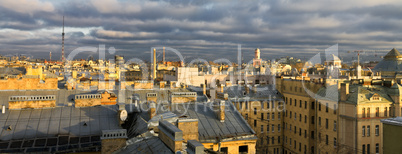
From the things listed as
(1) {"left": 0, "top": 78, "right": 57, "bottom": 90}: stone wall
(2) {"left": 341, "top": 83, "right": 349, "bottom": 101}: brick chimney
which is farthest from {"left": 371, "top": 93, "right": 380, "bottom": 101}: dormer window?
(1) {"left": 0, "top": 78, "right": 57, "bottom": 90}: stone wall

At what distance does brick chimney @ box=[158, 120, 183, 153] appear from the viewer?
1242 cm

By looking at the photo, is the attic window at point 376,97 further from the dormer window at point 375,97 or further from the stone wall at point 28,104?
the stone wall at point 28,104

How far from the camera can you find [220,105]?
22328mm

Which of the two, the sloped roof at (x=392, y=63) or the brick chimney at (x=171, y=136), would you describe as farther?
the sloped roof at (x=392, y=63)

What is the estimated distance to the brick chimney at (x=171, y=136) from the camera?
12.4m

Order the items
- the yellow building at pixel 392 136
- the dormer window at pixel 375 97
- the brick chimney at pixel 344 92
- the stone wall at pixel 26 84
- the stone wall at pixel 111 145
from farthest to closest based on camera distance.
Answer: the brick chimney at pixel 344 92
the dormer window at pixel 375 97
the stone wall at pixel 26 84
the stone wall at pixel 111 145
the yellow building at pixel 392 136

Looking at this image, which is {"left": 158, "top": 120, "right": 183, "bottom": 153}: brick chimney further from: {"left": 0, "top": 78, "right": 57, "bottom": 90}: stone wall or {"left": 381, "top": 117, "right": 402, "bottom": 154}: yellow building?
{"left": 0, "top": 78, "right": 57, "bottom": 90}: stone wall

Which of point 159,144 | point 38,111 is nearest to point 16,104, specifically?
point 38,111

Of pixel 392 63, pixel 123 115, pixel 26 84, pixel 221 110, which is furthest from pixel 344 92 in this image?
pixel 392 63

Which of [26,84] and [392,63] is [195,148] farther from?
[392,63]

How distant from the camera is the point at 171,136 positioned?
12.9m

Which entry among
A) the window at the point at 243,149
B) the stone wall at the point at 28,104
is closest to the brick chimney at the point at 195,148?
the window at the point at 243,149

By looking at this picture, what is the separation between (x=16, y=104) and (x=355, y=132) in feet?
105

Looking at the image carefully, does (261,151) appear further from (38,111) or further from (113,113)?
(38,111)
